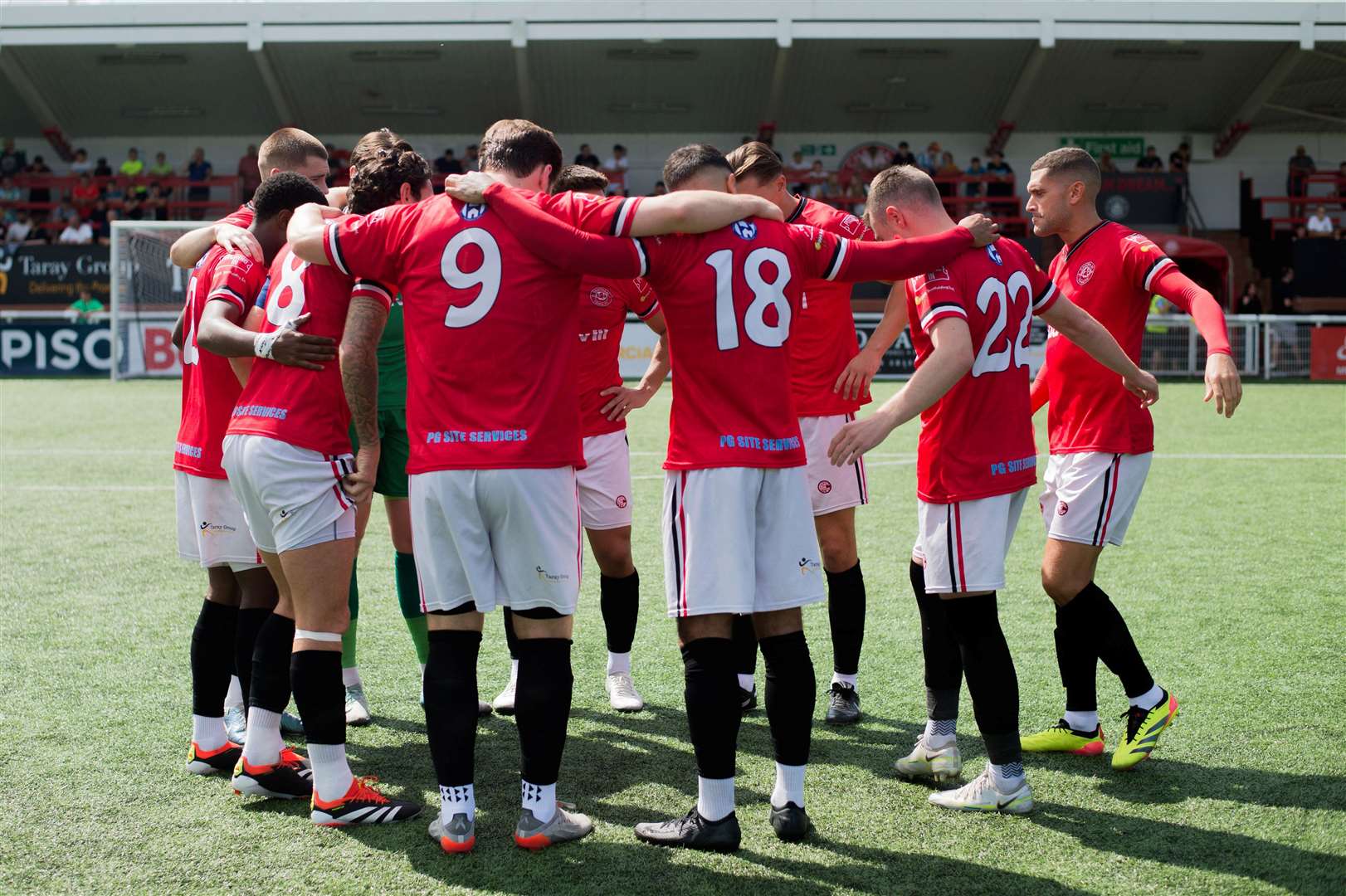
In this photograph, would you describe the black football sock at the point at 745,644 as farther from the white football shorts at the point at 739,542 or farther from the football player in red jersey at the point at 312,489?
the football player in red jersey at the point at 312,489

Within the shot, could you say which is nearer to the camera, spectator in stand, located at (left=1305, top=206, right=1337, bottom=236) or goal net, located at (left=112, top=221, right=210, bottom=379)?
goal net, located at (left=112, top=221, right=210, bottom=379)

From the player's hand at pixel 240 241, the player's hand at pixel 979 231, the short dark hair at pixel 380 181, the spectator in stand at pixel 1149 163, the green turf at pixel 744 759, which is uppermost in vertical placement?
the spectator in stand at pixel 1149 163

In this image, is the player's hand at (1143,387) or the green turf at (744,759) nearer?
the green turf at (744,759)

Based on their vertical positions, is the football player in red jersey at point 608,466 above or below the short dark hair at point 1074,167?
below

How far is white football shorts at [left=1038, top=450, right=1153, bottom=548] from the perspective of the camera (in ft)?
14.3

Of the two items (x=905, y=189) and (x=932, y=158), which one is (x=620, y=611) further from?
(x=932, y=158)

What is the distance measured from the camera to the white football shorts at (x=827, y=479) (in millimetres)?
4996

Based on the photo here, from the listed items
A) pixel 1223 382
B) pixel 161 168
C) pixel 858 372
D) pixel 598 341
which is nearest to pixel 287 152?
pixel 598 341

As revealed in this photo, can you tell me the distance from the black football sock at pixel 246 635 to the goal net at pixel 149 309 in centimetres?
1871

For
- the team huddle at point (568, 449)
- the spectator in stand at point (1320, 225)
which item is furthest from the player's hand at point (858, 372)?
the spectator in stand at point (1320, 225)

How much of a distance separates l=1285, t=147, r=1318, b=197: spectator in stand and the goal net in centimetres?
2655

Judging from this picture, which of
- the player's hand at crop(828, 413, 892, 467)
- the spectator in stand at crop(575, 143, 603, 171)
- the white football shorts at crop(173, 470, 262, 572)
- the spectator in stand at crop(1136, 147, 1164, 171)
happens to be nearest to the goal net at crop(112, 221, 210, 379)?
the spectator in stand at crop(575, 143, 603, 171)

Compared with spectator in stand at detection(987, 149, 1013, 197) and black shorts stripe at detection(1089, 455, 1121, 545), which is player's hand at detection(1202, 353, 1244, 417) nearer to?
black shorts stripe at detection(1089, 455, 1121, 545)

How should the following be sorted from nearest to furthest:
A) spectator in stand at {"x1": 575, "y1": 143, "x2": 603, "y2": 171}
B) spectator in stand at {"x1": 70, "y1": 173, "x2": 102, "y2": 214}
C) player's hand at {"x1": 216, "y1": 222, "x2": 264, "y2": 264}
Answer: player's hand at {"x1": 216, "y1": 222, "x2": 264, "y2": 264} → spectator in stand at {"x1": 70, "y1": 173, "x2": 102, "y2": 214} → spectator in stand at {"x1": 575, "y1": 143, "x2": 603, "y2": 171}
